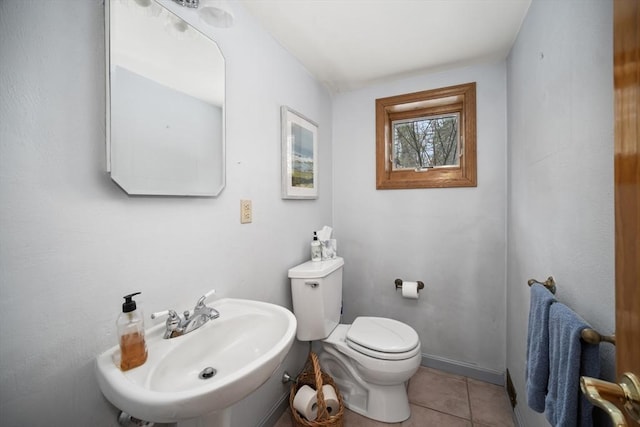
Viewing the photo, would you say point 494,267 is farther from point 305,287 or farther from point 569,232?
point 305,287

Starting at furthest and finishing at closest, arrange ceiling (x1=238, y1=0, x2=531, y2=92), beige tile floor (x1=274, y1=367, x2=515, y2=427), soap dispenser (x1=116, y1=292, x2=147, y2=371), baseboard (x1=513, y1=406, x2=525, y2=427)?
beige tile floor (x1=274, y1=367, x2=515, y2=427), baseboard (x1=513, y1=406, x2=525, y2=427), ceiling (x1=238, y1=0, x2=531, y2=92), soap dispenser (x1=116, y1=292, x2=147, y2=371)

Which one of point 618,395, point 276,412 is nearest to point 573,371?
point 618,395

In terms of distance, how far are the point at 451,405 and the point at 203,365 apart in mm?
1561

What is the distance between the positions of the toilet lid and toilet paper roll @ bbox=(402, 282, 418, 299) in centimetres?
28

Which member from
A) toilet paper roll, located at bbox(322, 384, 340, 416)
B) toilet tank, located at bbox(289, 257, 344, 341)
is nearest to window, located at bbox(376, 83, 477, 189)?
toilet tank, located at bbox(289, 257, 344, 341)

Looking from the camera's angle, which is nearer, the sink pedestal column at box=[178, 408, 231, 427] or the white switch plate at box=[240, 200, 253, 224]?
the sink pedestal column at box=[178, 408, 231, 427]

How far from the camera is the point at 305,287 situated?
60.6 inches

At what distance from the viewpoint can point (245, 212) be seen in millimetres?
1306

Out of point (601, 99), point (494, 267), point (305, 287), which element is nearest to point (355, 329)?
point (305, 287)

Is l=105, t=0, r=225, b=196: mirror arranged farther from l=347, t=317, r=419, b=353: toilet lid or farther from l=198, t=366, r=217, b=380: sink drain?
l=347, t=317, r=419, b=353: toilet lid

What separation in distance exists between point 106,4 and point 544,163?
1634mm

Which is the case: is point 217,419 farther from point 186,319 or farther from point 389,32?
point 389,32

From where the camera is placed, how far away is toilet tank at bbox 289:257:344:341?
1.53m

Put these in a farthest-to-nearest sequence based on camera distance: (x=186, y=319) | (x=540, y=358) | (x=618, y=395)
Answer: (x=186, y=319) → (x=540, y=358) → (x=618, y=395)
